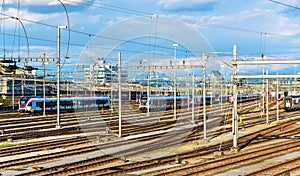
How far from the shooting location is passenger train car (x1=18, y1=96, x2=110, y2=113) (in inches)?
2452

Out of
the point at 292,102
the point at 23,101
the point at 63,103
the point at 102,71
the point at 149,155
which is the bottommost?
the point at 149,155

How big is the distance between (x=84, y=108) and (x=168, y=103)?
1438 cm

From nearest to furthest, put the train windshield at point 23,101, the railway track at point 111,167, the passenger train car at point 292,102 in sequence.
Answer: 1. the railway track at point 111,167
2. the train windshield at point 23,101
3. the passenger train car at point 292,102

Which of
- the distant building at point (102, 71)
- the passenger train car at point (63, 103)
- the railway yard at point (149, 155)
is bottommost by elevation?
the railway yard at point (149, 155)

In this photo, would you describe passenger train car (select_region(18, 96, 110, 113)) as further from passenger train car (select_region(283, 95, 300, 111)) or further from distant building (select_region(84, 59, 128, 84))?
passenger train car (select_region(283, 95, 300, 111))

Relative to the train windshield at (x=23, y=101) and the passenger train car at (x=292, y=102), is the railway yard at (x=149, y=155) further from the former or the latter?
the passenger train car at (x=292, y=102)

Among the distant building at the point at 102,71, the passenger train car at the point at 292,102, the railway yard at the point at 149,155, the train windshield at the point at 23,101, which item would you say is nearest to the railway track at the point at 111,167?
the railway yard at the point at 149,155

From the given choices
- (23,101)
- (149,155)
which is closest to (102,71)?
(23,101)

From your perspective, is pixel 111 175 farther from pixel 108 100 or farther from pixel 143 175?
pixel 108 100

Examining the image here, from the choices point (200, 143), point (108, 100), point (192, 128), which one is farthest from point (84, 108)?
point (200, 143)

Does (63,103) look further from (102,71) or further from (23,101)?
(102,71)

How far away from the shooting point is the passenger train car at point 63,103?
204 feet

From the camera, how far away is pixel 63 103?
2628 inches

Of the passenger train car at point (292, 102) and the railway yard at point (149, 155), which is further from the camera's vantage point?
the passenger train car at point (292, 102)
